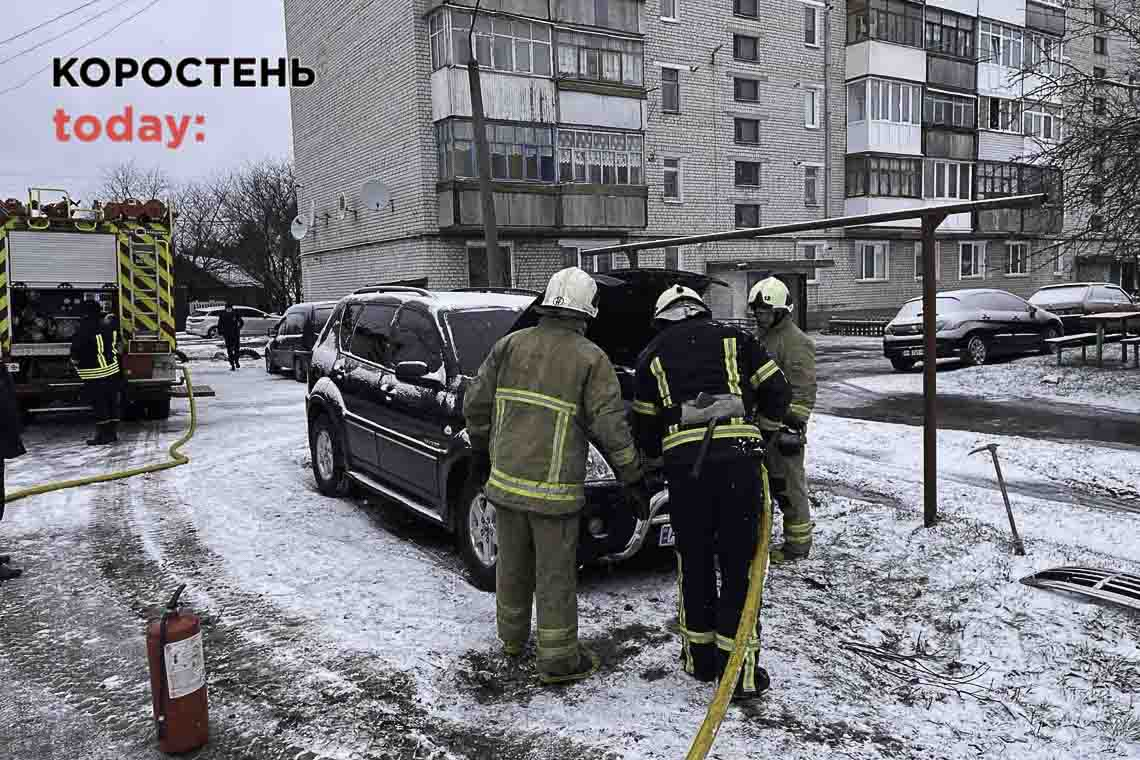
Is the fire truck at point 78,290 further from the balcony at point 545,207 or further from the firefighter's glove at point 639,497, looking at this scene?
the balcony at point 545,207

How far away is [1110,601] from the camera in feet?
14.7

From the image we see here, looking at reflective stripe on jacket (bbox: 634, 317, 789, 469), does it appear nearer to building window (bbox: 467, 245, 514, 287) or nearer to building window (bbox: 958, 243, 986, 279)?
building window (bbox: 467, 245, 514, 287)

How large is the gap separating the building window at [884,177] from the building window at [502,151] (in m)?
14.7

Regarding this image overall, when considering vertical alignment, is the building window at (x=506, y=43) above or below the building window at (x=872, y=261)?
above

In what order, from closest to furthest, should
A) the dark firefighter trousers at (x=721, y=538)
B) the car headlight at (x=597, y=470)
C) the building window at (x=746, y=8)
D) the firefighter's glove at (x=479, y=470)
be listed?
the dark firefighter trousers at (x=721, y=538) < the firefighter's glove at (x=479, y=470) < the car headlight at (x=597, y=470) < the building window at (x=746, y=8)

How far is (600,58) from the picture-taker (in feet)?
85.4

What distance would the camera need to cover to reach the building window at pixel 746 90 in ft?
101

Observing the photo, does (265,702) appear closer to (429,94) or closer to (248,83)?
(248,83)

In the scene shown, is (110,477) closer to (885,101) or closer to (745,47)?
(745,47)

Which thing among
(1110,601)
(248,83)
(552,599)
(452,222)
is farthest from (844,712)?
(452,222)

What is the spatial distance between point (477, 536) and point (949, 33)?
3711cm

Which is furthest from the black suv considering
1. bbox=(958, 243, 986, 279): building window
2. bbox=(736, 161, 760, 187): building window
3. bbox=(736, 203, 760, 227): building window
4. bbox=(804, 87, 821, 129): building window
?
bbox=(958, 243, 986, 279): building window

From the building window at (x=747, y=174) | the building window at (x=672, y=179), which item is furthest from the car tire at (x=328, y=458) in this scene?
the building window at (x=747, y=174)

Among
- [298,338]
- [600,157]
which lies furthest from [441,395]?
[600,157]
